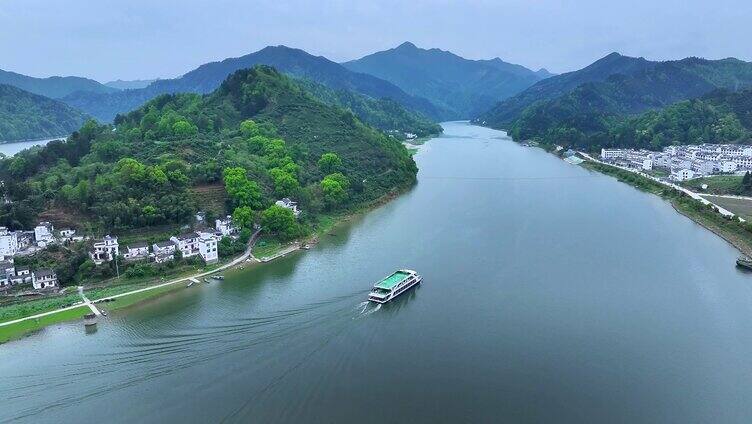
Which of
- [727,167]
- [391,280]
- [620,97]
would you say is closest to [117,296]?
[391,280]

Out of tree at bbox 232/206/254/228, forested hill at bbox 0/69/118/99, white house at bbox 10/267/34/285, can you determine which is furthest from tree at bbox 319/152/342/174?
forested hill at bbox 0/69/118/99

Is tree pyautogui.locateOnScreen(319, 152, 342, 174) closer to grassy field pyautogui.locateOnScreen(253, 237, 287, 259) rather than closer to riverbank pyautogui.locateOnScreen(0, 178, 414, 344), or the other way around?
riverbank pyautogui.locateOnScreen(0, 178, 414, 344)

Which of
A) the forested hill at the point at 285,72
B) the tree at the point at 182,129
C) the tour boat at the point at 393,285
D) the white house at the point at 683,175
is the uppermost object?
the forested hill at the point at 285,72

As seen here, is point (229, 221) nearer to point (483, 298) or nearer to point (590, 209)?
point (483, 298)

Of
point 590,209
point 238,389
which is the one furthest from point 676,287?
point 238,389

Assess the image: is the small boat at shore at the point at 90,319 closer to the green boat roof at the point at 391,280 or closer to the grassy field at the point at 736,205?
the green boat roof at the point at 391,280

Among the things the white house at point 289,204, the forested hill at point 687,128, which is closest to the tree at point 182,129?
the white house at point 289,204
